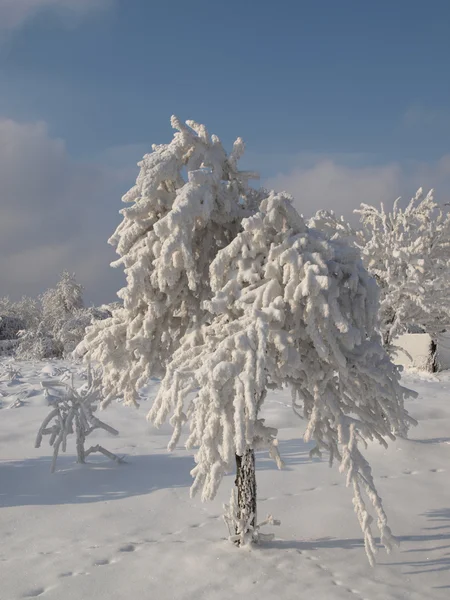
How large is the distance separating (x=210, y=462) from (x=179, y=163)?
118 inches

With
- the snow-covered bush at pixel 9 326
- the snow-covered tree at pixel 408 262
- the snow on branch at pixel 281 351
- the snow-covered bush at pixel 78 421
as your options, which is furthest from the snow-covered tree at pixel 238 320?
the snow-covered bush at pixel 9 326

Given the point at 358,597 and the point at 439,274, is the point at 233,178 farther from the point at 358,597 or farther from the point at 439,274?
the point at 439,274

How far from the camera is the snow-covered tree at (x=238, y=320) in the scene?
456cm

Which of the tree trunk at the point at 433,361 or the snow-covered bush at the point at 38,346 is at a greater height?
the snow-covered bush at the point at 38,346

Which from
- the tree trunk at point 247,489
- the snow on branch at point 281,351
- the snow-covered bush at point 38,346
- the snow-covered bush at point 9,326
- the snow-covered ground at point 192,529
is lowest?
the snow-covered ground at point 192,529

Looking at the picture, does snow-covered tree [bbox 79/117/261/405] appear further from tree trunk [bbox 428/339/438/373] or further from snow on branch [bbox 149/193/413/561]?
tree trunk [bbox 428/339/438/373]

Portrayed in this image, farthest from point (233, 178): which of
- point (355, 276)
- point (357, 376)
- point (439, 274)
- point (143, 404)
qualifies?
point (143, 404)

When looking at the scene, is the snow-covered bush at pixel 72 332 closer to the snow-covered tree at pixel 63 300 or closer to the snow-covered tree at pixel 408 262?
the snow-covered tree at pixel 63 300

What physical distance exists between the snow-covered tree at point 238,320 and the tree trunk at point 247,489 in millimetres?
14

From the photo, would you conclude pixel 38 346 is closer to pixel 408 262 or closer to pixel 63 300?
pixel 63 300

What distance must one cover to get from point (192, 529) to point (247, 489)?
1168 mm

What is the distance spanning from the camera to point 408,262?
35.7 ft

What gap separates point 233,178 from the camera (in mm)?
5707

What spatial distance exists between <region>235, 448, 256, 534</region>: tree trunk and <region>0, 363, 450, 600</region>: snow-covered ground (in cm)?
34
